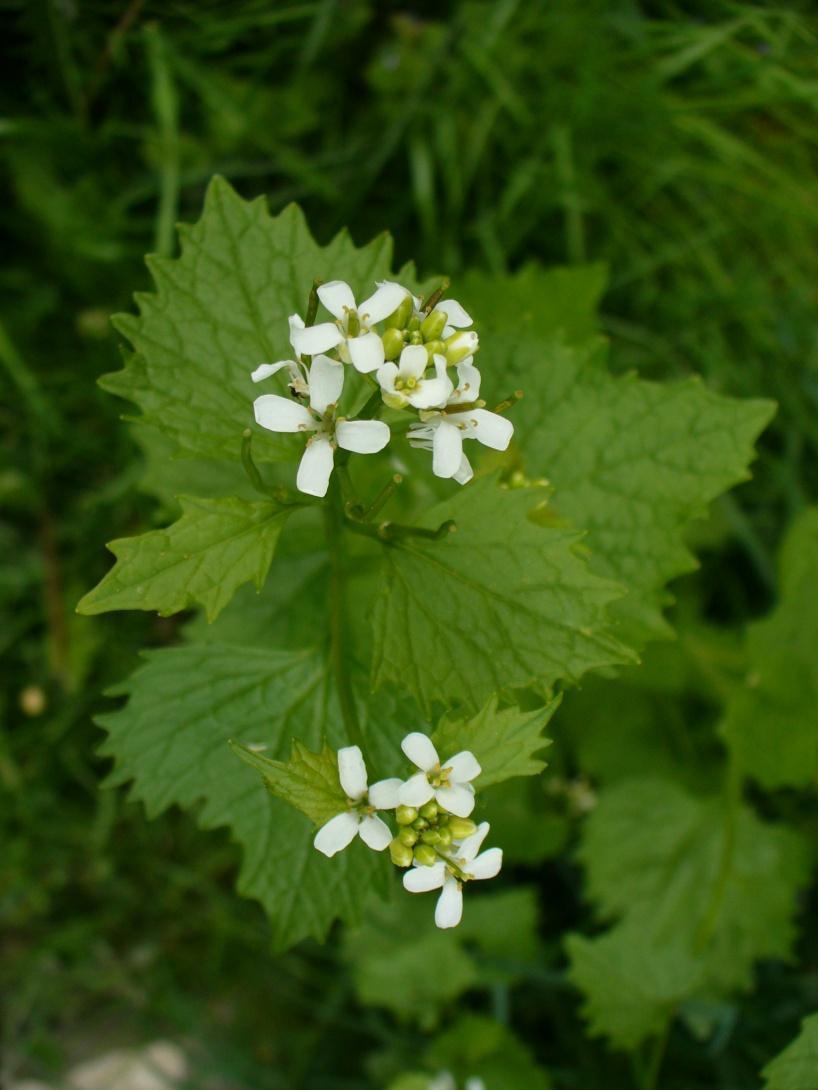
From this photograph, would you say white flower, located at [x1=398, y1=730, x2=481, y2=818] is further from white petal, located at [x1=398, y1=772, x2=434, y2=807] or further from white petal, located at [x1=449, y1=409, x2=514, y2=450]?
white petal, located at [x1=449, y1=409, x2=514, y2=450]

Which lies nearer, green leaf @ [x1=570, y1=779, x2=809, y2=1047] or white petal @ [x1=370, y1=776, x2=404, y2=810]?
white petal @ [x1=370, y1=776, x2=404, y2=810]

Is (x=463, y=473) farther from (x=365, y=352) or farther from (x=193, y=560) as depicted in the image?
(x=193, y=560)

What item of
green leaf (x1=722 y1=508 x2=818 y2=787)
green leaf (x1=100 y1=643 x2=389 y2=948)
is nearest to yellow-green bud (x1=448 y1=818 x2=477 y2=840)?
green leaf (x1=100 y1=643 x2=389 y2=948)

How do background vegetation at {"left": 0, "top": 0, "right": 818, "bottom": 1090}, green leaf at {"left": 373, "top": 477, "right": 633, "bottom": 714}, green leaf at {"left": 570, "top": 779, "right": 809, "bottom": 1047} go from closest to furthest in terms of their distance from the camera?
green leaf at {"left": 373, "top": 477, "right": 633, "bottom": 714} → green leaf at {"left": 570, "top": 779, "right": 809, "bottom": 1047} → background vegetation at {"left": 0, "top": 0, "right": 818, "bottom": 1090}

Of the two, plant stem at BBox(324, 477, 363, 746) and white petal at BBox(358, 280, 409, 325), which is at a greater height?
white petal at BBox(358, 280, 409, 325)

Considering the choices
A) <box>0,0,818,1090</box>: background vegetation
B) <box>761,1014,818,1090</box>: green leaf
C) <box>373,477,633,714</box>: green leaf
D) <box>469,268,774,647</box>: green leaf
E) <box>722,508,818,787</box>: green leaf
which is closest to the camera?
<box>373,477,633,714</box>: green leaf

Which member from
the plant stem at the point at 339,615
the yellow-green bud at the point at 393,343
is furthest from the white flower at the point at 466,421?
the plant stem at the point at 339,615

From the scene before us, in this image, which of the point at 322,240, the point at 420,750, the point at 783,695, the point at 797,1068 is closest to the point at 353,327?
the point at 420,750
